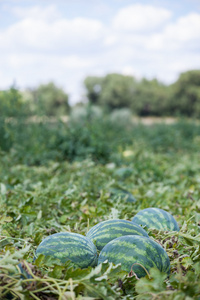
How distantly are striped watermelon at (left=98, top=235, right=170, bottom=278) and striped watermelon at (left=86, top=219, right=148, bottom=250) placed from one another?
0.12m

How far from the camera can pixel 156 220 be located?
201cm

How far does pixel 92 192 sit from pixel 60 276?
1917mm

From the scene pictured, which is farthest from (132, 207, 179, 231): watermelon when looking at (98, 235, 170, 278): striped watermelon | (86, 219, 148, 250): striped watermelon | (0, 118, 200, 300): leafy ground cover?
(98, 235, 170, 278): striped watermelon

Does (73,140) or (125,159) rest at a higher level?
(73,140)

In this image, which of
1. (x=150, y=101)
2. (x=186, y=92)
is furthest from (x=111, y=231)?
(x=150, y=101)

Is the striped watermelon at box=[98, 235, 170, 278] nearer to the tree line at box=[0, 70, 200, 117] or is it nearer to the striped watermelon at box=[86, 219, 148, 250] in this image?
the striped watermelon at box=[86, 219, 148, 250]

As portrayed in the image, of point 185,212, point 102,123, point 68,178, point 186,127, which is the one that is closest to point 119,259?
point 185,212

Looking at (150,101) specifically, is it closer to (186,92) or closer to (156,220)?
(186,92)

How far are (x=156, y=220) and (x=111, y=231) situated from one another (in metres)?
0.47

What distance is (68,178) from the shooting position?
3818 mm

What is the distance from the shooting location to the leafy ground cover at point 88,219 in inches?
47.0

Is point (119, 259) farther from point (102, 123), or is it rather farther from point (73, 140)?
point (102, 123)

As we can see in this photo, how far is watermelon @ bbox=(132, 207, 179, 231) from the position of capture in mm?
1973

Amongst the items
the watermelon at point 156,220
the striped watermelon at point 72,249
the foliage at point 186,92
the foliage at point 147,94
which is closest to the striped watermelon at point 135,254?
the striped watermelon at point 72,249
